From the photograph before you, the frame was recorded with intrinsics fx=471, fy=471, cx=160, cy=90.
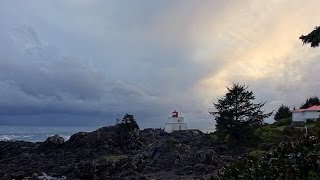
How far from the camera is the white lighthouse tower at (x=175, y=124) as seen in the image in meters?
66.9

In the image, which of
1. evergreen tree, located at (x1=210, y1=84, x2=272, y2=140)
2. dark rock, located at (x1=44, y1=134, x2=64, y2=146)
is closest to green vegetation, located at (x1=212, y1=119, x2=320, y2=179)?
evergreen tree, located at (x1=210, y1=84, x2=272, y2=140)

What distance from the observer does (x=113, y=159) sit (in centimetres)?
3906

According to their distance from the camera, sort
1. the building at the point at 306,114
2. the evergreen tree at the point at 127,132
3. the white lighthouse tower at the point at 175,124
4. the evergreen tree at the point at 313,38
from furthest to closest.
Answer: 1. the white lighthouse tower at the point at 175,124
2. the building at the point at 306,114
3. the evergreen tree at the point at 127,132
4. the evergreen tree at the point at 313,38

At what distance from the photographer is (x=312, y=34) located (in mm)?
18547

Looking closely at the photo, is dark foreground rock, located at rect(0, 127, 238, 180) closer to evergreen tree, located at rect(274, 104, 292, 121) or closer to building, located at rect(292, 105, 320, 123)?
building, located at rect(292, 105, 320, 123)


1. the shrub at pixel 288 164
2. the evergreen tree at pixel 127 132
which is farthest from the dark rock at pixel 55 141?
the shrub at pixel 288 164

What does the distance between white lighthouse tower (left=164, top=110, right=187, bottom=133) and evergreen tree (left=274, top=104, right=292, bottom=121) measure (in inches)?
609

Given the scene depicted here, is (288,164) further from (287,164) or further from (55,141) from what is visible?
(55,141)

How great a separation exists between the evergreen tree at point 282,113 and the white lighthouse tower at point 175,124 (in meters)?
15.5

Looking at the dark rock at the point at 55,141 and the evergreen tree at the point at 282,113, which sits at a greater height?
the evergreen tree at the point at 282,113

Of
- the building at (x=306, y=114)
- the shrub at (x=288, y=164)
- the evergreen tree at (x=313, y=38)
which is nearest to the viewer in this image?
the shrub at (x=288, y=164)

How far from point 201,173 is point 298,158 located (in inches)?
913

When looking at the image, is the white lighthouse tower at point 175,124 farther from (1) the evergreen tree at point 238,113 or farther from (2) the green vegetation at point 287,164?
(2) the green vegetation at point 287,164

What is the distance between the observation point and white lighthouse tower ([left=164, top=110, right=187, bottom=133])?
66875 mm
